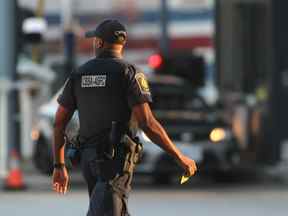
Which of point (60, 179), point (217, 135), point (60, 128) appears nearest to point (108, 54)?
point (60, 128)

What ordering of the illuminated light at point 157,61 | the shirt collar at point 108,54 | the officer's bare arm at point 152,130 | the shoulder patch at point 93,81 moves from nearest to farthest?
1. the officer's bare arm at point 152,130
2. the shoulder patch at point 93,81
3. the shirt collar at point 108,54
4. the illuminated light at point 157,61

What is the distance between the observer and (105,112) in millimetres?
6234

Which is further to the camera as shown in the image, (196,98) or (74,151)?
(196,98)

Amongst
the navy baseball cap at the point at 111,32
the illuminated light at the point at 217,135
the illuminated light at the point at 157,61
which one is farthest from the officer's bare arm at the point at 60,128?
the illuminated light at the point at 157,61

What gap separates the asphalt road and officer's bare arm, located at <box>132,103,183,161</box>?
4809mm

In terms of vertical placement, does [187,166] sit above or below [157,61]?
above

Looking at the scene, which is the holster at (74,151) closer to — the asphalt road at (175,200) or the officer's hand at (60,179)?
the officer's hand at (60,179)

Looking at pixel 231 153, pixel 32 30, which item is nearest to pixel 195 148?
pixel 231 153

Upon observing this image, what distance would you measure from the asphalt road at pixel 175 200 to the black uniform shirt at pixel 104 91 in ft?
15.2

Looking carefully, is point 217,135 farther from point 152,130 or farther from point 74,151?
point 152,130

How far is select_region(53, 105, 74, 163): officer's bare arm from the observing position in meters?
6.32

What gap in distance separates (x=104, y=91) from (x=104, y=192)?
25.9 inches

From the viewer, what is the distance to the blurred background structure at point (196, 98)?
13.6 meters

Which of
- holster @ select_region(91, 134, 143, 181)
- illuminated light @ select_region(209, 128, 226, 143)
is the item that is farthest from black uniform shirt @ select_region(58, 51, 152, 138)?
illuminated light @ select_region(209, 128, 226, 143)
